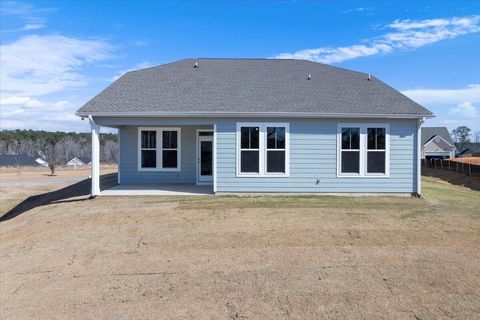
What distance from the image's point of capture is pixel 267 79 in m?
18.2

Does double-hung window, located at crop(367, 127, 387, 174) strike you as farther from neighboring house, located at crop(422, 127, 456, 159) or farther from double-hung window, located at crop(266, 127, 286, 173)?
neighboring house, located at crop(422, 127, 456, 159)

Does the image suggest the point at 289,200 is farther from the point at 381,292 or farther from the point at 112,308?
the point at 112,308

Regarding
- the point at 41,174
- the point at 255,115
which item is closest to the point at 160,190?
the point at 255,115

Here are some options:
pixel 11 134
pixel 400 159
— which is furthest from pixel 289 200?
pixel 11 134

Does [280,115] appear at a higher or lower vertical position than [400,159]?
higher

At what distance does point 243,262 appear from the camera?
789cm

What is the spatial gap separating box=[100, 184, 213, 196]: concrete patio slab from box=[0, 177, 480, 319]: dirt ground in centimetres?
207

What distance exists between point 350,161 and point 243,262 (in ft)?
27.2

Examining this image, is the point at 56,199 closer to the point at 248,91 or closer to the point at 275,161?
the point at 248,91

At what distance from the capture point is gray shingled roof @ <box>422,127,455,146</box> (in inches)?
2419

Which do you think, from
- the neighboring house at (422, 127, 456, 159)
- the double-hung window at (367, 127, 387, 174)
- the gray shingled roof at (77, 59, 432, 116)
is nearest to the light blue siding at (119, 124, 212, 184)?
the gray shingled roof at (77, 59, 432, 116)

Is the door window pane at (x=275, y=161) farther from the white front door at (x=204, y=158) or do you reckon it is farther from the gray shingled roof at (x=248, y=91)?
the white front door at (x=204, y=158)

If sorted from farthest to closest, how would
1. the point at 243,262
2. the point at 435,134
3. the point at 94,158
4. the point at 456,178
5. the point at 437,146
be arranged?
the point at 435,134, the point at 437,146, the point at 456,178, the point at 94,158, the point at 243,262

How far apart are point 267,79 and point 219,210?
7.86m
